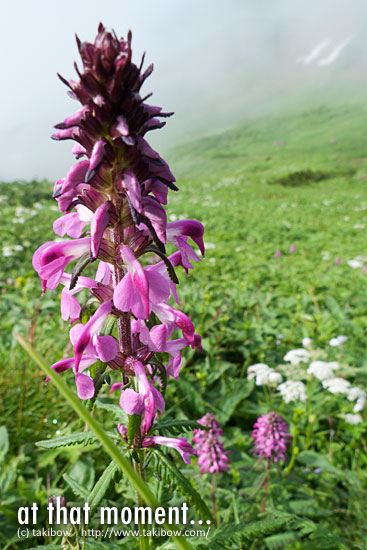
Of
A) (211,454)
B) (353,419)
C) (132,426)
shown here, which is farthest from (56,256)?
(353,419)

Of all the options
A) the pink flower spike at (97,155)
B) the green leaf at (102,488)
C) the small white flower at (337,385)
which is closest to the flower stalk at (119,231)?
the pink flower spike at (97,155)

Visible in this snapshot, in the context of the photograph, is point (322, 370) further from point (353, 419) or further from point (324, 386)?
point (353, 419)

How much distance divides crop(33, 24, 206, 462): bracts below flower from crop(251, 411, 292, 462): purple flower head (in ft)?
4.20

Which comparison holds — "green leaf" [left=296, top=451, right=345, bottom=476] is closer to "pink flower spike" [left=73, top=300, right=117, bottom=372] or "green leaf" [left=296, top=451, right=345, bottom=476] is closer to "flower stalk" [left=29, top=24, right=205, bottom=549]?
"flower stalk" [left=29, top=24, right=205, bottom=549]

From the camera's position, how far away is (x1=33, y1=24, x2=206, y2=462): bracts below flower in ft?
3.04

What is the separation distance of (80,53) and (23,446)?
244 centimetres

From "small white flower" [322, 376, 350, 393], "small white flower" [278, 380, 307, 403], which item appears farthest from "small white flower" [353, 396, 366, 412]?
"small white flower" [278, 380, 307, 403]

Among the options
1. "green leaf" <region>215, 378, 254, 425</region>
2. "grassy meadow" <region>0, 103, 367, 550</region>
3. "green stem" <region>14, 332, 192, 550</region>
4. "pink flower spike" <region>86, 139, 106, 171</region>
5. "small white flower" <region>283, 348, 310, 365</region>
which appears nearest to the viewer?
"green stem" <region>14, 332, 192, 550</region>

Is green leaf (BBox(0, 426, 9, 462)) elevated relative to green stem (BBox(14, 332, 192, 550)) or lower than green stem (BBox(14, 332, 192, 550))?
lower

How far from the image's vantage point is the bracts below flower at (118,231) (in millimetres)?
928

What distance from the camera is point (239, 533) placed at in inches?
52.9

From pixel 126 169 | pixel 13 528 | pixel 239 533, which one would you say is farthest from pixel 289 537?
pixel 126 169

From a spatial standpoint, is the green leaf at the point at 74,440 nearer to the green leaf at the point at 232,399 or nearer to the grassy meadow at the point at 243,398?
the grassy meadow at the point at 243,398

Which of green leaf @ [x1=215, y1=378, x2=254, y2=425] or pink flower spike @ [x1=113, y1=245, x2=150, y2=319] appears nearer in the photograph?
pink flower spike @ [x1=113, y1=245, x2=150, y2=319]
